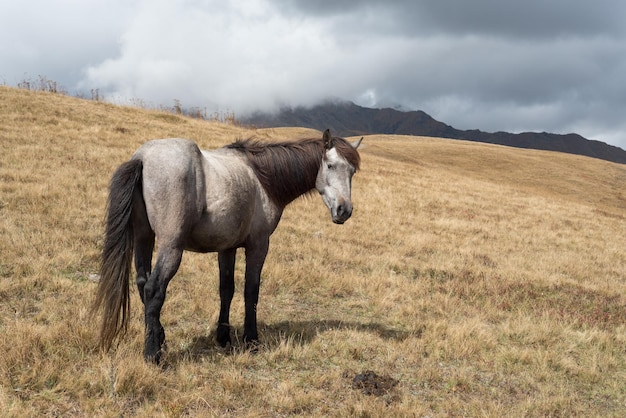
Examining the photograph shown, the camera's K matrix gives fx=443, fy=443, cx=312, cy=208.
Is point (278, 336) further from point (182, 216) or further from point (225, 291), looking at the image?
point (182, 216)

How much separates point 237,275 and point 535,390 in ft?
19.3

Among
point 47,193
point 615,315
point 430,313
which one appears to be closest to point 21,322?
point 430,313

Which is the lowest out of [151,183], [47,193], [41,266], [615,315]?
[615,315]

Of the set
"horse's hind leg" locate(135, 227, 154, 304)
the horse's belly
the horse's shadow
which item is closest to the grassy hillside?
the horse's shadow

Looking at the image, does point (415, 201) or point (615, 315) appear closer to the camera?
point (615, 315)

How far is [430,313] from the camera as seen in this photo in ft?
28.4

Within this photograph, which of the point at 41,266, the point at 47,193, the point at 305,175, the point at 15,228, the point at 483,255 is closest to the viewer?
the point at 305,175

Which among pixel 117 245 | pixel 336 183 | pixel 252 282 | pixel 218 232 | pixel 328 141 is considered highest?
pixel 328 141

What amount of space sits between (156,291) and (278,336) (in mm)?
2262

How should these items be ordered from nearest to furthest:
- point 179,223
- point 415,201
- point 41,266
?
point 179,223
point 41,266
point 415,201

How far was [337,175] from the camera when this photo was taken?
6457 mm

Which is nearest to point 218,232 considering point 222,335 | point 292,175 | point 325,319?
point 292,175

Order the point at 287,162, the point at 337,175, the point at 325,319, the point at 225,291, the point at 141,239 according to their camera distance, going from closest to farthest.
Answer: the point at 141,239, the point at 225,291, the point at 337,175, the point at 287,162, the point at 325,319

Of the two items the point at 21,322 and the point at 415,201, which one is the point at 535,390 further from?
the point at 415,201
